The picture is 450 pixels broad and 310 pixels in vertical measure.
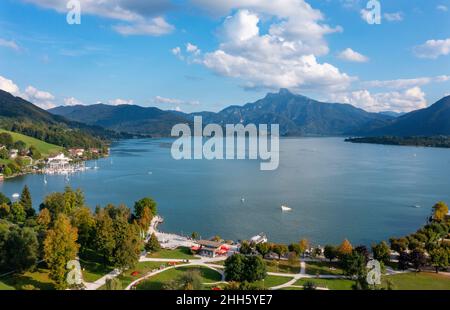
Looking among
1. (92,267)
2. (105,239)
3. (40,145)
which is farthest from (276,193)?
(40,145)

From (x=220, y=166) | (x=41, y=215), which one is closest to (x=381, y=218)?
(x=41, y=215)

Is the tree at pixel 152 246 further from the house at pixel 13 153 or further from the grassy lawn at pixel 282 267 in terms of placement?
the house at pixel 13 153

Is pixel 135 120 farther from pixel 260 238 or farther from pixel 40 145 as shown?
pixel 260 238

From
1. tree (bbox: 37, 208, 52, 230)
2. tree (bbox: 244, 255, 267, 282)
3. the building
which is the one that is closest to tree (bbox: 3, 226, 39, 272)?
tree (bbox: 37, 208, 52, 230)

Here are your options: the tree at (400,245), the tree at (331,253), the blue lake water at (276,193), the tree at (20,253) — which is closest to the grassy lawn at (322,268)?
the tree at (331,253)

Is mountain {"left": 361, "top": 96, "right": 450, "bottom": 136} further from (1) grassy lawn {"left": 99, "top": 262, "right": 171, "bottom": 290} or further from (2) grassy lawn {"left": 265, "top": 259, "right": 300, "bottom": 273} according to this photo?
(1) grassy lawn {"left": 99, "top": 262, "right": 171, "bottom": 290}

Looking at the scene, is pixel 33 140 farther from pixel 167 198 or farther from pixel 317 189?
pixel 317 189
